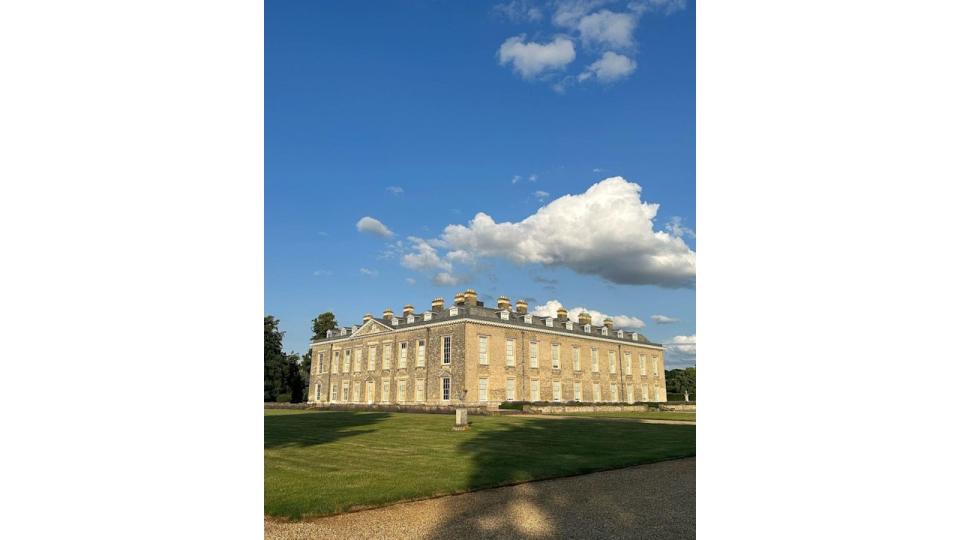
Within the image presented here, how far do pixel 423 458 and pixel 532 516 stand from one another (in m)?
5.95

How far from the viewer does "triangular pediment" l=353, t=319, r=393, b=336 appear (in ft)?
163

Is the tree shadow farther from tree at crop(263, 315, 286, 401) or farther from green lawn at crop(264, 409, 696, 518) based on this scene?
tree at crop(263, 315, 286, 401)

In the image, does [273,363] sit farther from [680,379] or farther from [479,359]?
[680,379]

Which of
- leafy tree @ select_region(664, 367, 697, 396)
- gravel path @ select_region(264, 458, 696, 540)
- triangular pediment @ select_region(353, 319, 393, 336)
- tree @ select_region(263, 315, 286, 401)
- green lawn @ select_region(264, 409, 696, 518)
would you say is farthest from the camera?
leafy tree @ select_region(664, 367, 697, 396)

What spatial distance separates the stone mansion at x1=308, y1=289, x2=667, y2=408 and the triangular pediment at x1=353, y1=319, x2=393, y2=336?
0.30 feet

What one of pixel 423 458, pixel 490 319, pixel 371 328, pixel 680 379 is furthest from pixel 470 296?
pixel 680 379

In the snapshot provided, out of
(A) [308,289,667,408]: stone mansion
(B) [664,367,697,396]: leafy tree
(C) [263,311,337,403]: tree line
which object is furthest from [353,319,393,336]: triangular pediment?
(B) [664,367,697,396]: leafy tree

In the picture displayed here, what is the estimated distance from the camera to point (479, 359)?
41875mm

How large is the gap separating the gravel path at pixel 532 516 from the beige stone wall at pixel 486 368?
3094 cm

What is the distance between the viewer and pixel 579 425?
2481cm

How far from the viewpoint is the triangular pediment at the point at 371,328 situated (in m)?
49.7
